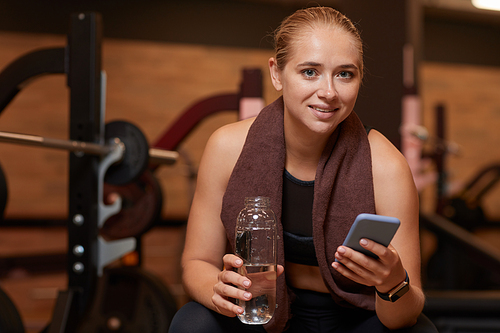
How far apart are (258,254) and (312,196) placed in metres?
0.20

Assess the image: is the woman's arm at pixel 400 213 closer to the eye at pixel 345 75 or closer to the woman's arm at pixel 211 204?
the eye at pixel 345 75

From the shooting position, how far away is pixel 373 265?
0.83m

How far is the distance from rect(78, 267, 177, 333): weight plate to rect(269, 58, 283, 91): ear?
3.70ft

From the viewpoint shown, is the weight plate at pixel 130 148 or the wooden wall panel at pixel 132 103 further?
the wooden wall panel at pixel 132 103

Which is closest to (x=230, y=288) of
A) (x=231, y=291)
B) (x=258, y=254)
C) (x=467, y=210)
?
(x=231, y=291)

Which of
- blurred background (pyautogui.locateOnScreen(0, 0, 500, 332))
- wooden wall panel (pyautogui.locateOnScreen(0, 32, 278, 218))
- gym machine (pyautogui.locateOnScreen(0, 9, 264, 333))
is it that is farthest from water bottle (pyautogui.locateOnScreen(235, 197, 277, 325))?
wooden wall panel (pyautogui.locateOnScreen(0, 32, 278, 218))

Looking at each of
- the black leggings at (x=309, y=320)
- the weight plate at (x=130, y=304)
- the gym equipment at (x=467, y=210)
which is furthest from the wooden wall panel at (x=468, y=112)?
the black leggings at (x=309, y=320)

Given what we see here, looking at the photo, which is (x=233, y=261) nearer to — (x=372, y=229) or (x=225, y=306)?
(x=225, y=306)

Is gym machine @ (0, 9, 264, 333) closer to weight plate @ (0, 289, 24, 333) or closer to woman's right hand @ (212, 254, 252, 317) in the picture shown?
weight plate @ (0, 289, 24, 333)

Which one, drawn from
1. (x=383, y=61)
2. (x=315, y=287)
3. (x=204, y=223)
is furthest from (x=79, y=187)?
(x=383, y=61)

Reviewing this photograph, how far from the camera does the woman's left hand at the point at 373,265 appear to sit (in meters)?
0.81

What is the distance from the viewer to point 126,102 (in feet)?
15.9

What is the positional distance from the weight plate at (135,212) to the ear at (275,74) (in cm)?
124

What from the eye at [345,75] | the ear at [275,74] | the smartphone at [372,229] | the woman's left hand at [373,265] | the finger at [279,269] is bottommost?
the finger at [279,269]
